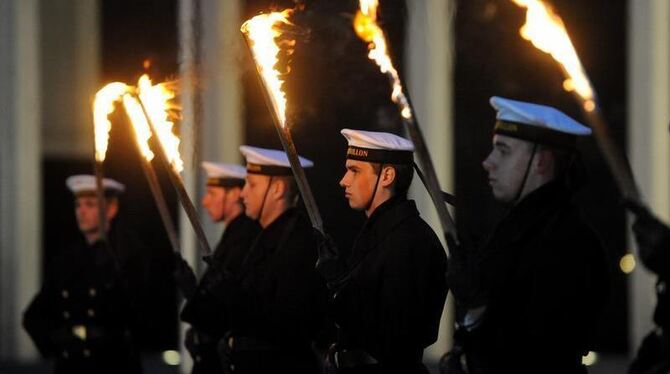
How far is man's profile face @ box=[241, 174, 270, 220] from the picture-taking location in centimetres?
719

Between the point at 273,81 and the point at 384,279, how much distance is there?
1.00 m

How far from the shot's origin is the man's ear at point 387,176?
6.07 metres

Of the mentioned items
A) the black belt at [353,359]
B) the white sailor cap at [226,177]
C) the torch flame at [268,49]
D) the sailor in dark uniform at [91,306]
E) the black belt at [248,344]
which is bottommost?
the sailor in dark uniform at [91,306]

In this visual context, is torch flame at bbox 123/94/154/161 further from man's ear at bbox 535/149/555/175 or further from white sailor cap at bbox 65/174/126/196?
man's ear at bbox 535/149/555/175

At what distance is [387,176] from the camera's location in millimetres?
6082

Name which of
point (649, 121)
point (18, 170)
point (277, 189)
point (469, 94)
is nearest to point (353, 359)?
point (277, 189)

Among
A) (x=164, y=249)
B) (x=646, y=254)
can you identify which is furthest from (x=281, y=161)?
(x=164, y=249)

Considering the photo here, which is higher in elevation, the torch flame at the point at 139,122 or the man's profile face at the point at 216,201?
the torch flame at the point at 139,122

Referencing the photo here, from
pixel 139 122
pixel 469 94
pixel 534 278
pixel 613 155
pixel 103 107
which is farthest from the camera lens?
pixel 469 94

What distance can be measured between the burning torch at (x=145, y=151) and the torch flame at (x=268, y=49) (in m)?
1.05

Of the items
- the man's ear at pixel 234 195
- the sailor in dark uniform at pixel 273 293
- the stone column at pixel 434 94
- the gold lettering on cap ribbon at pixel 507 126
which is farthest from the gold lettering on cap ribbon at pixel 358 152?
the stone column at pixel 434 94

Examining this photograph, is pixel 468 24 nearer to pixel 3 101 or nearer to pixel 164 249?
pixel 164 249

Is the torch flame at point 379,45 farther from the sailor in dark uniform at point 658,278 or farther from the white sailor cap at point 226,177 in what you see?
the white sailor cap at point 226,177

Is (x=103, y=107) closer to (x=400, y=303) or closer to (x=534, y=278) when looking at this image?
(x=400, y=303)
